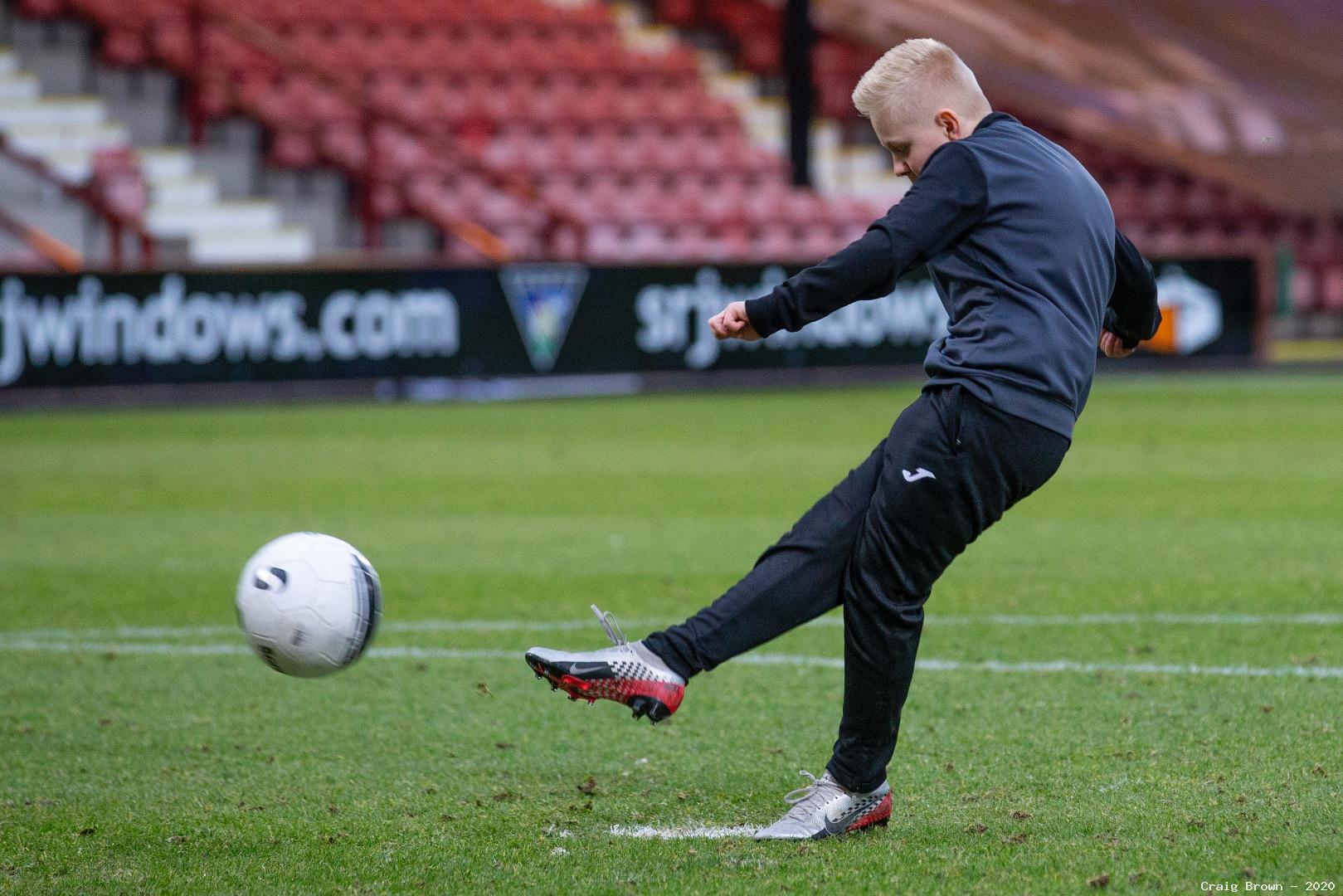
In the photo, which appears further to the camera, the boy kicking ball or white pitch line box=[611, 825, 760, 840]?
white pitch line box=[611, 825, 760, 840]

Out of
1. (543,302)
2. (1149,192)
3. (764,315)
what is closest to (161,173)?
(543,302)

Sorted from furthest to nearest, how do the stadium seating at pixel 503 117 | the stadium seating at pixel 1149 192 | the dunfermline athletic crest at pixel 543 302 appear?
1. the stadium seating at pixel 1149 192
2. the stadium seating at pixel 503 117
3. the dunfermline athletic crest at pixel 543 302

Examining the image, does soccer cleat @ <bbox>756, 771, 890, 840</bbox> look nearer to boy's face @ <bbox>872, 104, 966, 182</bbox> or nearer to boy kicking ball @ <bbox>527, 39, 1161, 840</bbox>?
boy kicking ball @ <bbox>527, 39, 1161, 840</bbox>

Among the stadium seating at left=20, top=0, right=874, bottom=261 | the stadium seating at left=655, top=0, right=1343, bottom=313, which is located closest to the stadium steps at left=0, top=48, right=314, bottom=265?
the stadium seating at left=20, top=0, right=874, bottom=261

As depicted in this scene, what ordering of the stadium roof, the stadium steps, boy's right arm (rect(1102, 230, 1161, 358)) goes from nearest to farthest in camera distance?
boy's right arm (rect(1102, 230, 1161, 358)) < the stadium roof < the stadium steps

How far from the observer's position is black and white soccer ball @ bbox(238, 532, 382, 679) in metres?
3.89

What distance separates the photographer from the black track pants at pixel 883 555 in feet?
10.9

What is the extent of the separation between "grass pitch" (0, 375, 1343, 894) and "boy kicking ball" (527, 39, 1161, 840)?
0.39m

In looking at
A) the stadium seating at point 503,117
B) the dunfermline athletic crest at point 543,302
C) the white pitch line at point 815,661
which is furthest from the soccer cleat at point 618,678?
the stadium seating at point 503,117

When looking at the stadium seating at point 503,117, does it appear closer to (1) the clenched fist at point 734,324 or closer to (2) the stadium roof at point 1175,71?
(2) the stadium roof at point 1175,71

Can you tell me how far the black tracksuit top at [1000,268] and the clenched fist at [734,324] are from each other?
19 mm

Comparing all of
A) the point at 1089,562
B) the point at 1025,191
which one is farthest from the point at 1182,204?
the point at 1025,191

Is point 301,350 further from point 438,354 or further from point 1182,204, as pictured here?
point 1182,204

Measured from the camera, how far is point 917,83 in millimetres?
3316
